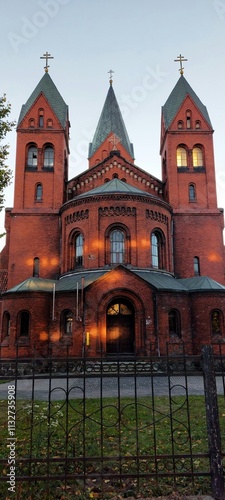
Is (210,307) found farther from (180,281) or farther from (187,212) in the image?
(187,212)

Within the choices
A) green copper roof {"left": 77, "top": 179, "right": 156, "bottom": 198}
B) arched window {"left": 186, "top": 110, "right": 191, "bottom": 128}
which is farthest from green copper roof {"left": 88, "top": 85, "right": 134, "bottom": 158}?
green copper roof {"left": 77, "top": 179, "right": 156, "bottom": 198}

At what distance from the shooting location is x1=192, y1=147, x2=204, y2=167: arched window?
2997 cm

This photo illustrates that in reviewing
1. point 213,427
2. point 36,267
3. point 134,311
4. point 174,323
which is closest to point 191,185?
point 174,323

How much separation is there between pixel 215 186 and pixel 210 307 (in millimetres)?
11573

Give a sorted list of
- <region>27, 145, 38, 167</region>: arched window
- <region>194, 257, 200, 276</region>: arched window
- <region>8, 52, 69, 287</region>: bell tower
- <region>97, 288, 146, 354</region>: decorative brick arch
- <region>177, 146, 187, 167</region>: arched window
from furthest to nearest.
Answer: <region>177, 146, 187, 167</region>: arched window < <region>27, 145, 38, 167</region>: arched window < <region>194, 257, 200, 276</region>: arched window < <region>8, 52, 69, 287</region>: bell tower < <region>97, 288, 146, 354</region>: decorative brick arch

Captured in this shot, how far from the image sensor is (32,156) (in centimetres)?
2978

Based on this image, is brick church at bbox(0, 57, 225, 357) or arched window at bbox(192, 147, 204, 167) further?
arched window at bbox(192, 147, 204, 167)

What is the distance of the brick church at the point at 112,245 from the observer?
2038 cm

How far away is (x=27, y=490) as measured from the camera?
459cm

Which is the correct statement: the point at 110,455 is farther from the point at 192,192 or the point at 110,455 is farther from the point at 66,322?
the point at 192,192

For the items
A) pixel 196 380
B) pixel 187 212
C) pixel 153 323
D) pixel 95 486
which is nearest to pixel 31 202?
pixel 187 212

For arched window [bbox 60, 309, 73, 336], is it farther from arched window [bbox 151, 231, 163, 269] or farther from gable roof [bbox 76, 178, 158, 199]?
gable roof [bbox 76, 178, 158, 199]

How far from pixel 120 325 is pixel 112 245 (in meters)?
5.49

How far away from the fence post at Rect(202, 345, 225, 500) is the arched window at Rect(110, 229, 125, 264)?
62.1 ft
